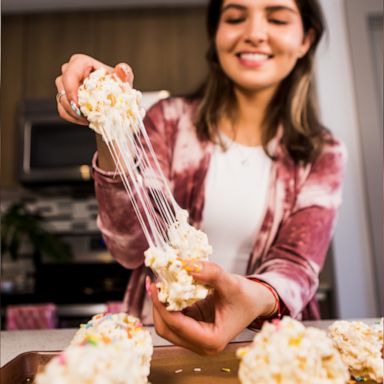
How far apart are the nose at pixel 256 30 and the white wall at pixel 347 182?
1.26 meters

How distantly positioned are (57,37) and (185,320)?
260 centimetres

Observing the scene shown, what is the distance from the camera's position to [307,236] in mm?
964

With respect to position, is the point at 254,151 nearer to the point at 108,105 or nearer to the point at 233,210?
the point at 233,210

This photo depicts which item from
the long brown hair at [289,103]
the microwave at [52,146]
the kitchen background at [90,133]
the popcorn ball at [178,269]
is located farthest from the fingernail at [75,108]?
the microwave at [52,146]

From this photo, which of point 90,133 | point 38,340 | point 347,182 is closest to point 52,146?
point 90,133

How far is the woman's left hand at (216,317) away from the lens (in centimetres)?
49

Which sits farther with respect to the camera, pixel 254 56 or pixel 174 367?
pixel 254 56

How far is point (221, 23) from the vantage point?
1.12 m

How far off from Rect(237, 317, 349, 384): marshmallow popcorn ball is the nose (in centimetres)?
77

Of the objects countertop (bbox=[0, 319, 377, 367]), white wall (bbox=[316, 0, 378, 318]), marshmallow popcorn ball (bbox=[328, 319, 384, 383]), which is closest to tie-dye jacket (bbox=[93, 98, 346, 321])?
countertop (bbox=[0, 319, 377, 367])

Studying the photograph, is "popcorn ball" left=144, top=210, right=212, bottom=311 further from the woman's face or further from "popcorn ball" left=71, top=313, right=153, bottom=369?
the woman's face

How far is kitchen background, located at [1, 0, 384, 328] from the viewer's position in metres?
2.24

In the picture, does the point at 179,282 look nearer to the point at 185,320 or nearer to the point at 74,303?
the point at 185,320

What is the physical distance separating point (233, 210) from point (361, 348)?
0.57 meters
